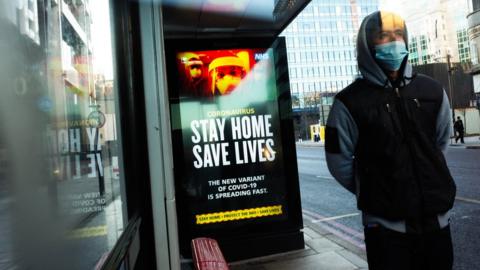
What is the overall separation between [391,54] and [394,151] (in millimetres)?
484

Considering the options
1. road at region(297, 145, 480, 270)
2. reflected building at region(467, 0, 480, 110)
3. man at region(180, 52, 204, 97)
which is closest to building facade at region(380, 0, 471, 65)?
reflected building at region(467, 0, 480, 110)

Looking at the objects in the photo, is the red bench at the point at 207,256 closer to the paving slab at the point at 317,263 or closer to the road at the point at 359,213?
the paving slab at the point at 317,263

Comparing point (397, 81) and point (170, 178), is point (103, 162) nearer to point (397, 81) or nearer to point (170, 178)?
point (170, 178)

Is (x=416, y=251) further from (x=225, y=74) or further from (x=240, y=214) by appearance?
(x=225, y=74)

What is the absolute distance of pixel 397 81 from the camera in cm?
192

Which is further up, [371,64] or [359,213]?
[371,64]

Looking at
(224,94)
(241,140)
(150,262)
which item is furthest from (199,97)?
(150,262)

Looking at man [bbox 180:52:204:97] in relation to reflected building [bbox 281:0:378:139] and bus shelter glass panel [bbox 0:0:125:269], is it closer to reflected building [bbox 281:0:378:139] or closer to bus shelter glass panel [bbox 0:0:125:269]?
bus shelter glass panel [bbox 0:0:125:269]

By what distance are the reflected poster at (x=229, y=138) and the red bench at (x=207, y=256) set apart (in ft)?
7.05

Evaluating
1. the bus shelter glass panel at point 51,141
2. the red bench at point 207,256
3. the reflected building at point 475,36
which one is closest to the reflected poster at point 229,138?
the red bench at point 207,256

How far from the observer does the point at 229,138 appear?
4.58m

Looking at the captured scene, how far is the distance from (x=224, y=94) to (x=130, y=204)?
8.27ft

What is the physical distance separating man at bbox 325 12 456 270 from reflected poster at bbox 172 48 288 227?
8.72ft

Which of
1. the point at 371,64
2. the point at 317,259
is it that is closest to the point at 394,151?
the point at 371,64
